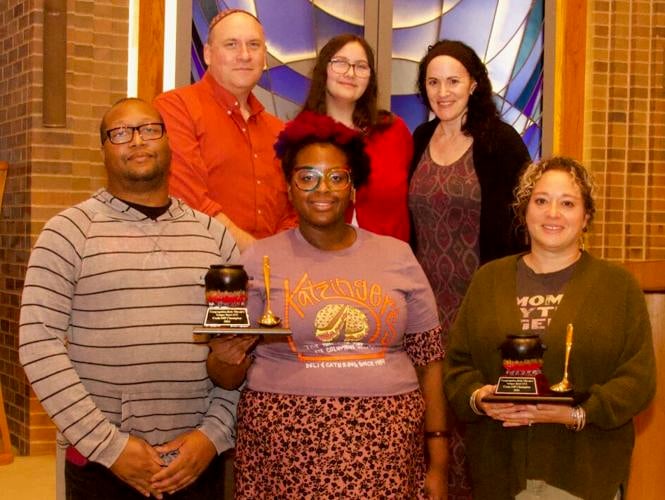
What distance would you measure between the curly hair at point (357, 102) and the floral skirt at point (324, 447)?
50.7 inches

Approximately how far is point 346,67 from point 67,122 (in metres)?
2.29

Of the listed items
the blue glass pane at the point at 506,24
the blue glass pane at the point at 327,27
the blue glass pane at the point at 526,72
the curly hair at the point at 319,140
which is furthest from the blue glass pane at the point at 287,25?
the curly hair at the point at 319,140

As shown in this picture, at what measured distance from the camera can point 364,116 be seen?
356cm

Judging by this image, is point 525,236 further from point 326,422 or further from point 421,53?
point 421,53

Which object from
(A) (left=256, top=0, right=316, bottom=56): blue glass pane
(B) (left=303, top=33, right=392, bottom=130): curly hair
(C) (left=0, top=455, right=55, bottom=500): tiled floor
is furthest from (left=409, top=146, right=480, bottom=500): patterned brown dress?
(A) (left=256, top=0, right=316, bottom=56): blue glass pane

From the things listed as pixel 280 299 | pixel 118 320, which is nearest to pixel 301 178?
pixel 280 299

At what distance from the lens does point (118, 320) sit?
2.50 m

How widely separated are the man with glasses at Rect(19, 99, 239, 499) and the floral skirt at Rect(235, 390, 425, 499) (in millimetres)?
143

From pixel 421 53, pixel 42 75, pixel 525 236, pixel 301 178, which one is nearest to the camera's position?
pixel 301 178

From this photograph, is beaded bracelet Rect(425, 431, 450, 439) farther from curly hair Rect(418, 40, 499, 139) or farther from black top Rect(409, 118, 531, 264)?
curly hair Rect(418, 40, 499, 139)

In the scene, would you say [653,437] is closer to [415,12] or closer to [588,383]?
[588,383]

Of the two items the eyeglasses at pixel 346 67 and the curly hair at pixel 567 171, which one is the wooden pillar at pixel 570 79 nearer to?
the eyeglasses at pixel 346 67

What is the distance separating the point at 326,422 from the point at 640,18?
456 centimetres

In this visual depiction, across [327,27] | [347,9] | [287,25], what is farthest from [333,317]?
[347,9]
